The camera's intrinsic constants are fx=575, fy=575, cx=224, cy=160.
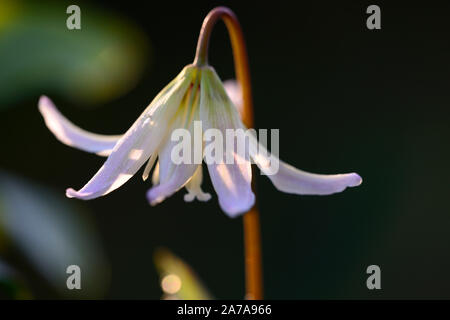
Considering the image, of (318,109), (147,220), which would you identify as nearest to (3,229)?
(147,220)

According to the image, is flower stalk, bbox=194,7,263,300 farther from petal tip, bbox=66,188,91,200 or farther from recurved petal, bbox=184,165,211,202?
petal tip, bbox=66,188,91,200

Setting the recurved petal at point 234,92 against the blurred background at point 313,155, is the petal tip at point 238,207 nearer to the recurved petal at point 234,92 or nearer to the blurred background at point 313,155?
the recurved petal at point 234,92

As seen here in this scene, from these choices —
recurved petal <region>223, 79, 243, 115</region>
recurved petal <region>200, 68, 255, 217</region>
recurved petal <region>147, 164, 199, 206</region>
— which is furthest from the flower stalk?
recurved petal <region>223, 79, 243, 115</region>

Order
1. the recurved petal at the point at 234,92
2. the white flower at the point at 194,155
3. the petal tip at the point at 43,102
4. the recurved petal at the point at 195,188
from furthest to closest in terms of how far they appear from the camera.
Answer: the recurved petal at the point at 234,92 → the petal tip at the point at 43,102 → the recurved petal at the point at 195,188 → the white flower at the point at 194,155

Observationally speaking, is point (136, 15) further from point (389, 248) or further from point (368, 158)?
point (389, 248)

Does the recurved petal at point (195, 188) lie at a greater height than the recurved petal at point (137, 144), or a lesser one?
lesser

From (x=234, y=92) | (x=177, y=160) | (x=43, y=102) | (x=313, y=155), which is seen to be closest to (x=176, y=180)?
(x=177, y=160)

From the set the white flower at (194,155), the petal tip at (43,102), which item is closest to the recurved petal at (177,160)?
the white flower at (194,155)
